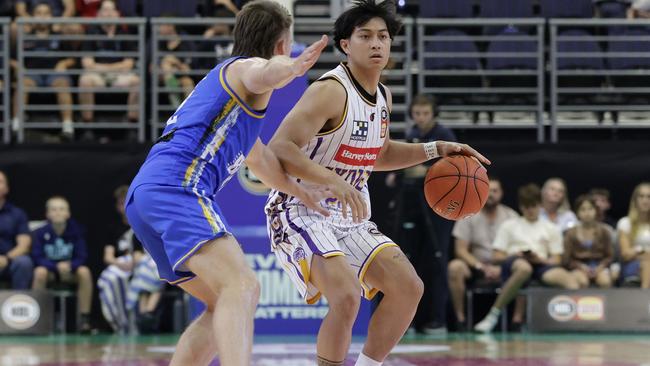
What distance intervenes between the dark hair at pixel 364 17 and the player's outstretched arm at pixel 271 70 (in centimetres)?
121

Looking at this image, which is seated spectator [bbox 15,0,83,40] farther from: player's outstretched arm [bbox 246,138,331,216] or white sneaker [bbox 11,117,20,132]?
player's outstretched arm [bbox 246,138,331,216]

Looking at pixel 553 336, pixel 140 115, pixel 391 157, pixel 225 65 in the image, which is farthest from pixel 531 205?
pixel 225 65

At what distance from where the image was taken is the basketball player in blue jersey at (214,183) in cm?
468

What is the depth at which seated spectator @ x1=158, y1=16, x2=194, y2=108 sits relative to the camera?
1300 cm

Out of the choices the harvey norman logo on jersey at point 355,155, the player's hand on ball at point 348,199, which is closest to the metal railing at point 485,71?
the harvey norman logo on jersey at point 355,155

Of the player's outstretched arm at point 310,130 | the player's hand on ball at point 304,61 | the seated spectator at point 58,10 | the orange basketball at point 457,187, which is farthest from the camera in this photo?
the seated spectator at point 58,10

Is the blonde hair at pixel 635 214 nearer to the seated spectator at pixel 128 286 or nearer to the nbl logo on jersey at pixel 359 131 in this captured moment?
the seated spectator at pixel 128 286

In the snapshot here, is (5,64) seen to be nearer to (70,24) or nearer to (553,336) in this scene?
(70,24)

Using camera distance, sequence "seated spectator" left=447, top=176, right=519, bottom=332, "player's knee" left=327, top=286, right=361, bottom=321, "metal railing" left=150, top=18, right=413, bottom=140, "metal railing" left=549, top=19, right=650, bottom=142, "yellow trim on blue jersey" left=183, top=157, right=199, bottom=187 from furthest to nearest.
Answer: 1. "metal railing" left=549, top=19, right=650, bottom=142
2. "metal railing" left=150, top=18, right=413, bottom=140
3. "seated spectator" left=447, top=176, right=519, bottom=332
4. "player's knee" left=327, top=286, right=361, bottom=321
5. "yellow trim on blue jersey" left=183, top=157, right=199, bottom=187

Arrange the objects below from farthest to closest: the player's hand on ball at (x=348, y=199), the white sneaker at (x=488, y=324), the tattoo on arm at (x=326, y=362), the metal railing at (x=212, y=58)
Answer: the metal railing at (x=212, y=58) → the white sneaker at (x=488, y=324) → the tattoo on arm at (x=326, y=362) → the player's hand on ball at (x=348, y=199)

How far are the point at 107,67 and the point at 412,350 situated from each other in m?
5.75

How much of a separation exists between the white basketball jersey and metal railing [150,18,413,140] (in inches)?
247

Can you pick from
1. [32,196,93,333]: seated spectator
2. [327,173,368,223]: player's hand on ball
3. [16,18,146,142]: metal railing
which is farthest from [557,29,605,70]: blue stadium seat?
[327,173,368,223]: player's hand on ball

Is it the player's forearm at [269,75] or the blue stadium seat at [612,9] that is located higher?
the blue stadium seat at [612,9]
